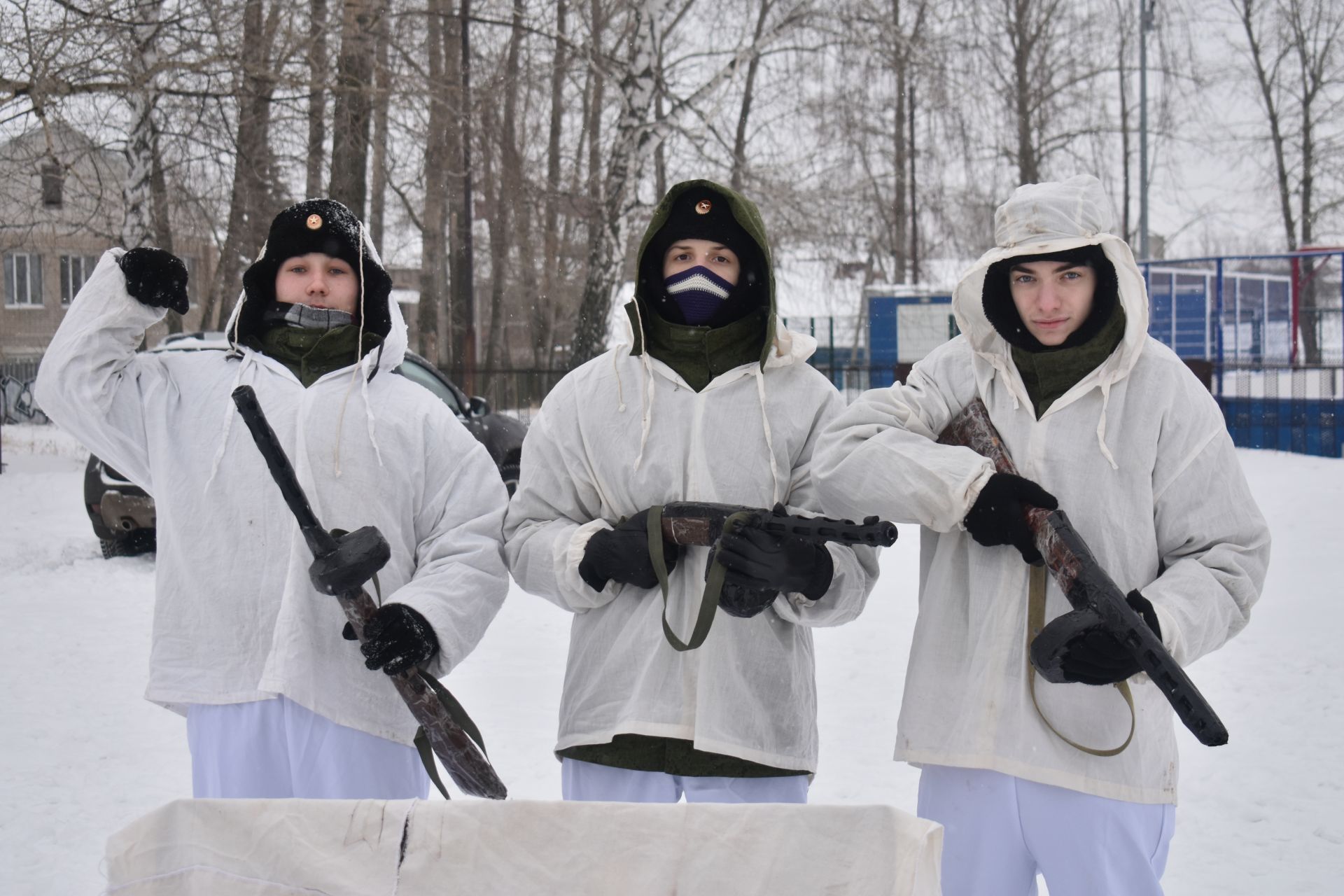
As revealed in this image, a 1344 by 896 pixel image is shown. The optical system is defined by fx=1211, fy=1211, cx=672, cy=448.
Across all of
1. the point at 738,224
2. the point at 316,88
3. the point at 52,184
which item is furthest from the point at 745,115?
the point at 738,224

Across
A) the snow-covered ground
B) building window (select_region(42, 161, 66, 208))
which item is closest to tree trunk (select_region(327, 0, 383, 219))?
building window (select_region(42, 161, 66, 208))

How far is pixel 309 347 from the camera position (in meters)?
2.91

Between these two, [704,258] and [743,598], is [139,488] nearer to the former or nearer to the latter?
[704,258]

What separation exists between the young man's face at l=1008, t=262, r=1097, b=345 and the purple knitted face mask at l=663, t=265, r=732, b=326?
2.37 ft

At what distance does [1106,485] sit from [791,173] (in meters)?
15.4

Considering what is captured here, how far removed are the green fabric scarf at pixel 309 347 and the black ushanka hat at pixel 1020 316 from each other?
1500 mm

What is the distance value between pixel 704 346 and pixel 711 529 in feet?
1.71

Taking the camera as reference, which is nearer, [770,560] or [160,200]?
[770,560]

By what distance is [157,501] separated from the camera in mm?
2908

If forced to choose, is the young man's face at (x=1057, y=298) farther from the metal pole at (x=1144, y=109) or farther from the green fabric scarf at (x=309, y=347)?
the metal pole at (x=1144, y=109)

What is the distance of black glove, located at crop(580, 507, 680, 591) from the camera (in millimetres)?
2738

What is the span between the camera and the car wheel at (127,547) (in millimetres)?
9523

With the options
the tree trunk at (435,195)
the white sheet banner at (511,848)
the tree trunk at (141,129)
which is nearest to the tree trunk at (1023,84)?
the tree trunk at (435,195)

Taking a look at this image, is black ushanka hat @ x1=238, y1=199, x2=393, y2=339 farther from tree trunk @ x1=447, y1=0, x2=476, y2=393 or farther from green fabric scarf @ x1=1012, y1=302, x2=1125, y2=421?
tree trunk @ x1=447, y1=0, x2=476, y2=393
